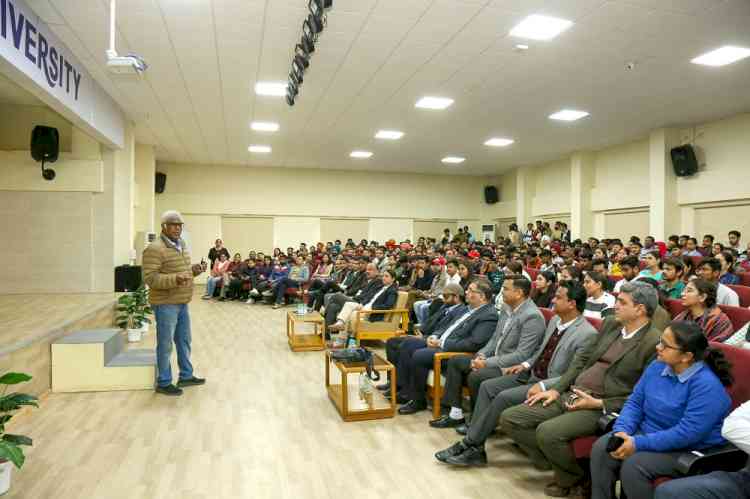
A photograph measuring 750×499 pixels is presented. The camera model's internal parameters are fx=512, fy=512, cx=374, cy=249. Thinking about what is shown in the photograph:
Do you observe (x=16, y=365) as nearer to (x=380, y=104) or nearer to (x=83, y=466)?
(x=83, y=466)

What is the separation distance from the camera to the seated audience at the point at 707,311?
3408 mm

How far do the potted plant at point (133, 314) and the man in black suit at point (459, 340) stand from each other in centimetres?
429

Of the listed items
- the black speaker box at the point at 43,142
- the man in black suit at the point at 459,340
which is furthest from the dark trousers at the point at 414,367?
the black speaker box at the point at 43,142

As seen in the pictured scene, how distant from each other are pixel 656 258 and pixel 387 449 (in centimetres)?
397

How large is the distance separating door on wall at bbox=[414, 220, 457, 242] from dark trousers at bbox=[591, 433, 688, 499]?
1476cm

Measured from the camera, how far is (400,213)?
16797 mm

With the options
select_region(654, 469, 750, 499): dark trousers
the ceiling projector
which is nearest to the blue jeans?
the ceiling projector

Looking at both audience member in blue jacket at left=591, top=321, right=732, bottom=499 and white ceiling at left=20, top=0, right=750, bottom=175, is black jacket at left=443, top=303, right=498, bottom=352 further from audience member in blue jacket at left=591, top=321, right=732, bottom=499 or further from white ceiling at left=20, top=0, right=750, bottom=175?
white ceiling at left=20, top=0, right=750, bottom=175

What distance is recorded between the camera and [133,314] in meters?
6.92

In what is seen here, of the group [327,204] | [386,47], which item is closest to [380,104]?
[386,47]

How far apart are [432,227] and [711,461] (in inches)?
599

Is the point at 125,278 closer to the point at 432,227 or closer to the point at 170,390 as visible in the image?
the point at 170,390

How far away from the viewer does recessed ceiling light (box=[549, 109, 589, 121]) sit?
350 inches

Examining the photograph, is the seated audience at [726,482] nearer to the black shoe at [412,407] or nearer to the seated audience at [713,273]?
the black shoe at [412,407]
